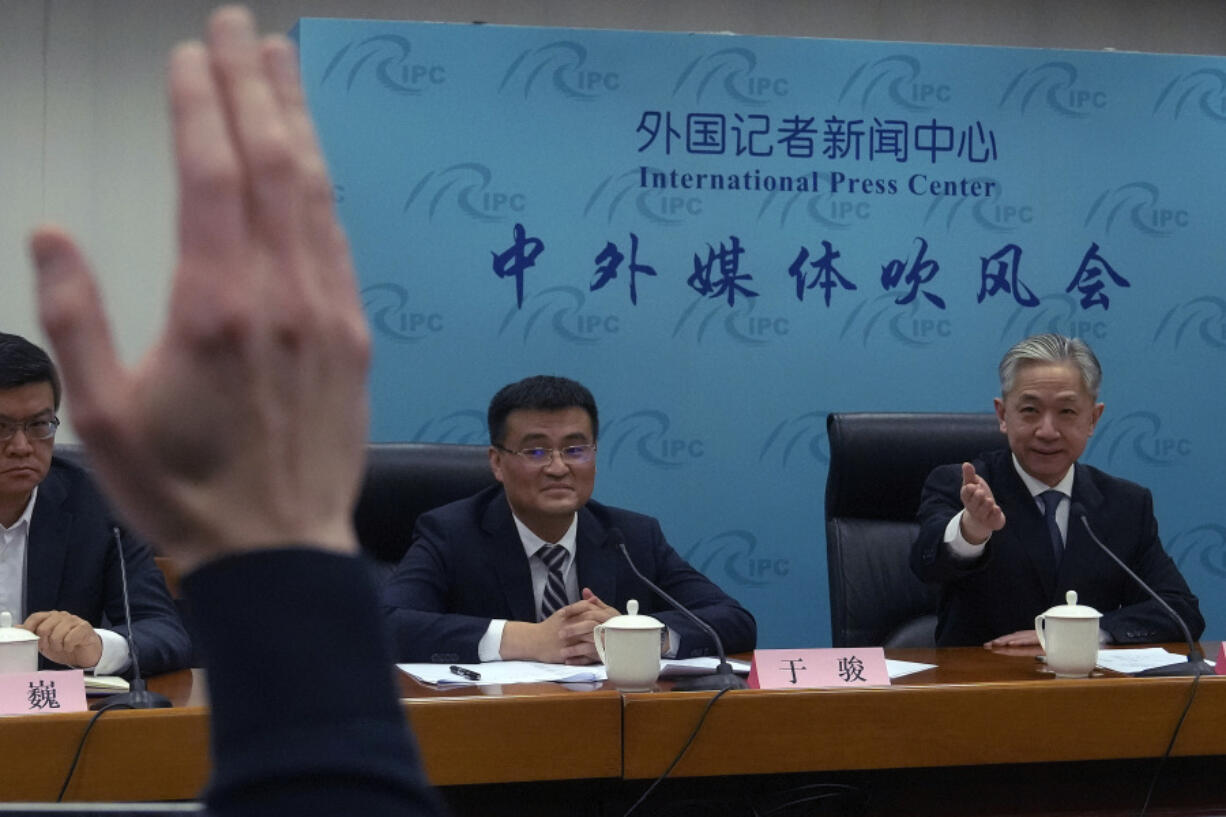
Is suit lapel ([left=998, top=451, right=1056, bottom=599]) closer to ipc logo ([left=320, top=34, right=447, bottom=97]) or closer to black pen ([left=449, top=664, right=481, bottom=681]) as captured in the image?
black pen ([left=449, top=664, right=481, bottom=681])

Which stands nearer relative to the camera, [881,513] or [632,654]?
[632,654]

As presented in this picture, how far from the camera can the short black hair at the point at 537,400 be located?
8.82 ft

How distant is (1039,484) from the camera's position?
2.82m

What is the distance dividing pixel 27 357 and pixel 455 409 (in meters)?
1.43

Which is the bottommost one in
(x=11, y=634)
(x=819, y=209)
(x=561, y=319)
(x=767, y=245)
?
(x=11, y=634)

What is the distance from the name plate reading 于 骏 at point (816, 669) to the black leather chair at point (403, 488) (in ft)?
3.31

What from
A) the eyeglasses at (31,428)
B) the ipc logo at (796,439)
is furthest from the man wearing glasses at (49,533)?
the ipc logo at (796,439)

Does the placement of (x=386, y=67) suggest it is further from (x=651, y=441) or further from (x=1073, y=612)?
(x=1073, y=612)

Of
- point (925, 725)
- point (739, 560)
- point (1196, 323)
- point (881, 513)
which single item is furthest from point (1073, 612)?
point (1196, 323)

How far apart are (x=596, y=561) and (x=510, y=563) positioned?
0.56 feet

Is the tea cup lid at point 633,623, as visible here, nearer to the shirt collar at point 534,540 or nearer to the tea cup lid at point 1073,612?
the tea cup lid at point 1073,612

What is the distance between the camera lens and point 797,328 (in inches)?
150

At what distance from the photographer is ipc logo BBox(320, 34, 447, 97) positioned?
11.9 feet

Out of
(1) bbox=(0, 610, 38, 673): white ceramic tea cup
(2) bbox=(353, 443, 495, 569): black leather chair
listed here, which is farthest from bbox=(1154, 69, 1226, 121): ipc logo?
(1) bbox=(0, 610, 38, 673): white ceramic tea cup
